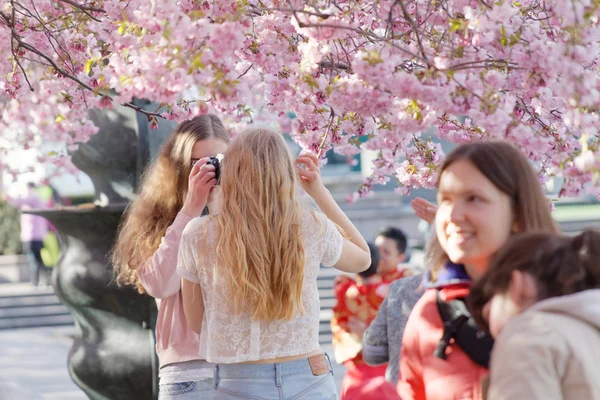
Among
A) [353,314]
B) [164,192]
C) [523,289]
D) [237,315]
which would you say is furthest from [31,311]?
[523,289]

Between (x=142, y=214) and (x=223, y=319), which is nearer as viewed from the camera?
(x=223, y=319)

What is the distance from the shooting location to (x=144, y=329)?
438 centimetres

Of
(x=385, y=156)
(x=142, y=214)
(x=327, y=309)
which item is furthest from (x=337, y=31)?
(x=327, y=309)

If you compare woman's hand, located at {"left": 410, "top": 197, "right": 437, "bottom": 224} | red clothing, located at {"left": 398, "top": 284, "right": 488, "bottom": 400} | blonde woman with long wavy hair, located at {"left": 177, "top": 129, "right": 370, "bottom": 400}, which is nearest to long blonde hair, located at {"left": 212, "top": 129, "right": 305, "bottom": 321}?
blonde woman with long wavy hair, located at {"left": 177, "top": 129, "right": 370, "bottom": 400}

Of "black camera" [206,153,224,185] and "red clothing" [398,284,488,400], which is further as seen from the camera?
"black camera" [206,153,224,185]

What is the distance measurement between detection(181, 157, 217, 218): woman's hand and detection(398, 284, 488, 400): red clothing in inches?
43.9

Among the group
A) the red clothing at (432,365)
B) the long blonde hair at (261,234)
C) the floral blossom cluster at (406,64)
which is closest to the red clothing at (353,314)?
the floral blossom cluster at (406,64)

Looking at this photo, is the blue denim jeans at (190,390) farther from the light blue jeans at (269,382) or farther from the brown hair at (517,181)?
the brown hair at (517,181)

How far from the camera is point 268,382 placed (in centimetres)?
263

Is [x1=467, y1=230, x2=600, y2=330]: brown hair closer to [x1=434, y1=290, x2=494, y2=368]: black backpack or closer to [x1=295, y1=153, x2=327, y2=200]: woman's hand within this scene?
[x1=434, y1=290, x2=494, y2=368]: black backpack

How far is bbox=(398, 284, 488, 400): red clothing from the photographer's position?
1.93 m

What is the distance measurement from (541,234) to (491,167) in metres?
0.32

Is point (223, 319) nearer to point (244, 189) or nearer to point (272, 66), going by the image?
point (244, 189)

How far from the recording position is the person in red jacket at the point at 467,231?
6.38 ft
